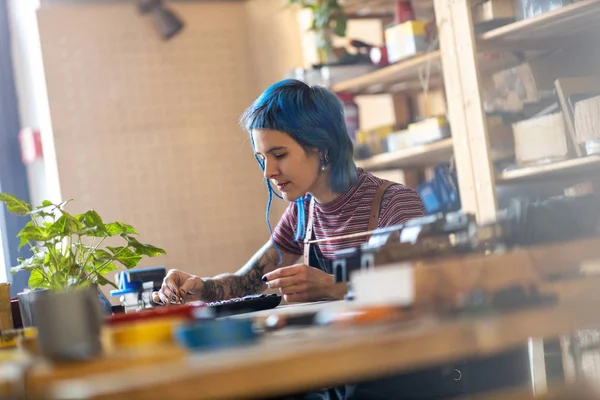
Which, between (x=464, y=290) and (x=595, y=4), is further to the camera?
(x=595, y=4)

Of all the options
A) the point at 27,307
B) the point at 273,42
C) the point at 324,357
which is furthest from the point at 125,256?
the point at 273,42

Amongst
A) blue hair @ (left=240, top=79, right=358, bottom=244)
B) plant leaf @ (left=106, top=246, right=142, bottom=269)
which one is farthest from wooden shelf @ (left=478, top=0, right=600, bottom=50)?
plant leaf @ (left=106, top=246, right=142, bottom=269)

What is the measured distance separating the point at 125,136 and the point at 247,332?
342cm

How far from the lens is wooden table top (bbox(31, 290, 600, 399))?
40.3 inches

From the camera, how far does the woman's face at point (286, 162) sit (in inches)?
110

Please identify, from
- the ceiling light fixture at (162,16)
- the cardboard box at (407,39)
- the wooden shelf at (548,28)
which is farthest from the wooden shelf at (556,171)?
the ceiling light fixture at (162,16)

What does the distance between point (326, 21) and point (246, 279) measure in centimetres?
156

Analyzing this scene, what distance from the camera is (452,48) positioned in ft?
11.7

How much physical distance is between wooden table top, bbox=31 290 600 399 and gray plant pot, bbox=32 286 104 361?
4.3 inches

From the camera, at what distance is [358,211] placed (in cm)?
279

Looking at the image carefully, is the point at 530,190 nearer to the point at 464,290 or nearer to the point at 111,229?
the point at 111,229

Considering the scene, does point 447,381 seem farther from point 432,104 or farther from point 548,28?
point 432,104

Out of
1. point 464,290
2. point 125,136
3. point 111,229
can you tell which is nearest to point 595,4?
point 111,229

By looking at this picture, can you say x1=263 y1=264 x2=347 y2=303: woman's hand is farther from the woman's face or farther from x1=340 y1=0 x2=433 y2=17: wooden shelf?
x1=340 y1=0 x2=433 y2=17: wooden shelf
